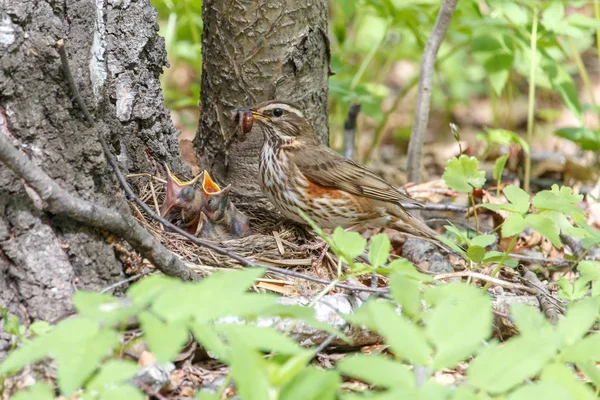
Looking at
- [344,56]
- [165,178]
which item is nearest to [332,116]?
[344,56]

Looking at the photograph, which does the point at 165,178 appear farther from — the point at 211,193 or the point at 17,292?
the point at 17,292

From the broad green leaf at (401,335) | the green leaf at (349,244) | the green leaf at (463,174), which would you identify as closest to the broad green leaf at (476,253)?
the green leaf at (463,174)

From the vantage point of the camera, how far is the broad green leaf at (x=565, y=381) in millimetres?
2324

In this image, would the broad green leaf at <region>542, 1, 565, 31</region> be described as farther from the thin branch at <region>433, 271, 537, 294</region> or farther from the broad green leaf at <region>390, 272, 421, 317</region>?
the broad green leaf at <region>390, 272, 421, 317</region>

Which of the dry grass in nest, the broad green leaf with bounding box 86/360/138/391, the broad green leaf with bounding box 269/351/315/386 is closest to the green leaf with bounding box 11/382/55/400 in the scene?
the broad green leaf with bounding box 86/360/138/391

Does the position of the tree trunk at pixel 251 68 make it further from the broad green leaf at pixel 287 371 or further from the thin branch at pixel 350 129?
the broad green leaf at pixel 287 371

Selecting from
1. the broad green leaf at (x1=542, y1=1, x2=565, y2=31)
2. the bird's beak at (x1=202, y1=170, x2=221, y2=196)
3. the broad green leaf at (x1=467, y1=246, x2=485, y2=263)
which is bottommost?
the broad green leaf at (x1=467, y1=246, x2=485, y2=263)

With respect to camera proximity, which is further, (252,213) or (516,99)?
(516,99)

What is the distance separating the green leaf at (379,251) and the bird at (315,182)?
2.04 metres

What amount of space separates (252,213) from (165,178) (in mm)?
760

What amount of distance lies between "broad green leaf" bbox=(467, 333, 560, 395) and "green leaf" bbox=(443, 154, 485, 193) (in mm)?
2534

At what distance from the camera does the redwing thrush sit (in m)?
4.80

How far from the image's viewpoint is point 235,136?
5375mm

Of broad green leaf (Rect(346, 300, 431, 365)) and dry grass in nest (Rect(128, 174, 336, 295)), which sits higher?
broad green leaf (Rect(346, 300, 431, 365))
